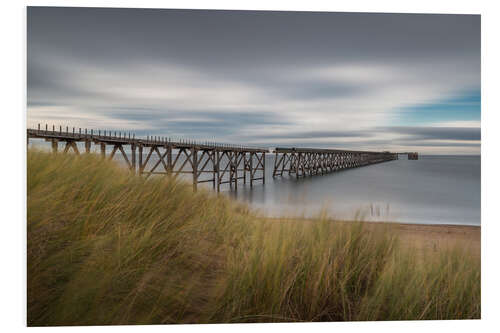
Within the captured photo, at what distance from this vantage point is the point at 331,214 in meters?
3.92

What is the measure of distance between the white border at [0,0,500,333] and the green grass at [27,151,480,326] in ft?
0.35

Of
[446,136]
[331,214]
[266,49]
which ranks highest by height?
[266,49]

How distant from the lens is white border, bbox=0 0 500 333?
311 cm

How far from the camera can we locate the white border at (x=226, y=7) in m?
3.11

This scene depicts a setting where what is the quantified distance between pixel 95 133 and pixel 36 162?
8336 mm

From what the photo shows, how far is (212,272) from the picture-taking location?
10.3 feet

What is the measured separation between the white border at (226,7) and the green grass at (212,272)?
Result: 0.35ft

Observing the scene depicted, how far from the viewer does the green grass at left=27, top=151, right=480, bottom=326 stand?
9.15 feet

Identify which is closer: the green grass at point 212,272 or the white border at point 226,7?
the green grass at point 212,272

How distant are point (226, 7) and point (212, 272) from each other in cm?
310

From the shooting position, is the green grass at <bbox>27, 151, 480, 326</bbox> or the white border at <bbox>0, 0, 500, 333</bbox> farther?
the white border at <bbox>0, 0, 500, 333</bbox>
